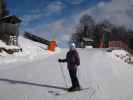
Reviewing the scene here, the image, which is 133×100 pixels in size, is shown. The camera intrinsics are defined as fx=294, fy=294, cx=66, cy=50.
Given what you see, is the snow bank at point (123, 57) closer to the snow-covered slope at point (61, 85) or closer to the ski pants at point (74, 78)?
the snow-covered slope at point (61, 85)

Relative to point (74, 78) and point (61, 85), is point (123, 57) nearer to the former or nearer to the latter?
point (61, 85)

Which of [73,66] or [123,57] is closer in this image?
[73,66]

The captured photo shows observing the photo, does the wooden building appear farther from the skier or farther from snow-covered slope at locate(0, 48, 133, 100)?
the skier

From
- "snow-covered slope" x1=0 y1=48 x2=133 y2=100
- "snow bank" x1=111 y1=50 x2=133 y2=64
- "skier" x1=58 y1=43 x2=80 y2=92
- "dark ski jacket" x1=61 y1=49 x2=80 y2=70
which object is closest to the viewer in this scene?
"snow-covered slope" x1=0 y1=48 x2=133 y2=100

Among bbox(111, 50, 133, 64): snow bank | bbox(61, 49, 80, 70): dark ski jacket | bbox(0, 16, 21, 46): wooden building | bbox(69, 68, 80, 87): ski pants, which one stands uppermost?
bbox(0, 16, 21, 46): wooden building

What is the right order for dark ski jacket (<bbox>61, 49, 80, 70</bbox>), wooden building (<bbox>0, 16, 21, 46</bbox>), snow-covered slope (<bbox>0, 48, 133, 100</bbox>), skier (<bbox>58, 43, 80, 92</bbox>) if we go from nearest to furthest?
snow-covered slope (<bbox>0, 48, 133, 100</bbox>)
skier (<bbox>58, 43, 80, 92</bbox>)
dark ski jacket (<bbox>61, 49, 80, 70</bbox>)
wooden building (<bbox>0, 16, 21, 46</bbox>)

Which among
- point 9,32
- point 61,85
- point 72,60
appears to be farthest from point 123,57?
point 72,60

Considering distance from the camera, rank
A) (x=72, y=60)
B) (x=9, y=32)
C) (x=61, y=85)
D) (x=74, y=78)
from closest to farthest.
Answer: (x=74, y=78), (x=72, y=60), (x=61, y=85), (x=9, y=32)

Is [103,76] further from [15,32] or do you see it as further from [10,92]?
[15,32]

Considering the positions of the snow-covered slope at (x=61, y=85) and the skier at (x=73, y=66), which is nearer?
the snow-covered slope at (x=61, y=85)

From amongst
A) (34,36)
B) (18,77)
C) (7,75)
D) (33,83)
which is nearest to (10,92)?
(33,83)

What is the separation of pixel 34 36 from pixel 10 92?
151 feet

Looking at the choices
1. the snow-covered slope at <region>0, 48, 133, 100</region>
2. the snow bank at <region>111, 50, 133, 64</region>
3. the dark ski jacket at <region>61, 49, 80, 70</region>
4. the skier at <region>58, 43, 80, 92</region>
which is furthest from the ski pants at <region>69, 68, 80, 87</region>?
the snow bank at <region>111, 50, 133, 64</region>

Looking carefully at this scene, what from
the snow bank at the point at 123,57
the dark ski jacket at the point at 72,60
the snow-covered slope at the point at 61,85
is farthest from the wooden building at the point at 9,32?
the dark ski jacket at the point at 72,60
